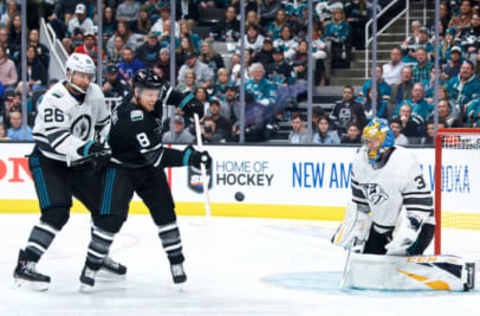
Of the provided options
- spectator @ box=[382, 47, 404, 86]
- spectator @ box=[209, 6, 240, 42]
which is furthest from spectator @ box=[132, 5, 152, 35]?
spectator @ box=[382, 47, 404, 86]

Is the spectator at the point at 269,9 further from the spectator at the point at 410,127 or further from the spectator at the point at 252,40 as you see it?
the spectator at the point at 410,127

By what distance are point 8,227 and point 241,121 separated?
2889 millimetres

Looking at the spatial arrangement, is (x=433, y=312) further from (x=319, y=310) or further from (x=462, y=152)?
(x=462, y=152)

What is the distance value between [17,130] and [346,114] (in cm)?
380

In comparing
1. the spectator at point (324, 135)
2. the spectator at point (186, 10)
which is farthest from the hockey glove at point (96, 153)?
the spectator at point (186, 10)

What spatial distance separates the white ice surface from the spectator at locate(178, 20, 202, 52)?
293 cm

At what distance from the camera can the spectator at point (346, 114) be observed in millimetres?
10109

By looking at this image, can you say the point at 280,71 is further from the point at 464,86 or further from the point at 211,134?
the point at 464,86

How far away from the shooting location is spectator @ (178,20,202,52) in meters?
11.1

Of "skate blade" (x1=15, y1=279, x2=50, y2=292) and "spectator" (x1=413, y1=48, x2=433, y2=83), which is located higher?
"spectator" (x1=413, y1=48, x2=433, y2=83)

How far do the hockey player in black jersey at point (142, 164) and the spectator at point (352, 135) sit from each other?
458 centimetres

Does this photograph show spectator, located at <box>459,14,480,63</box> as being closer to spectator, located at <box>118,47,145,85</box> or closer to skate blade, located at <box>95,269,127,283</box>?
spectator, located at <box>118,47,145,85</box>

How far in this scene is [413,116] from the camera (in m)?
9.89

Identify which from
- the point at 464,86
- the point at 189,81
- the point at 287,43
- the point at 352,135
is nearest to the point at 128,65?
the point at 189,81
